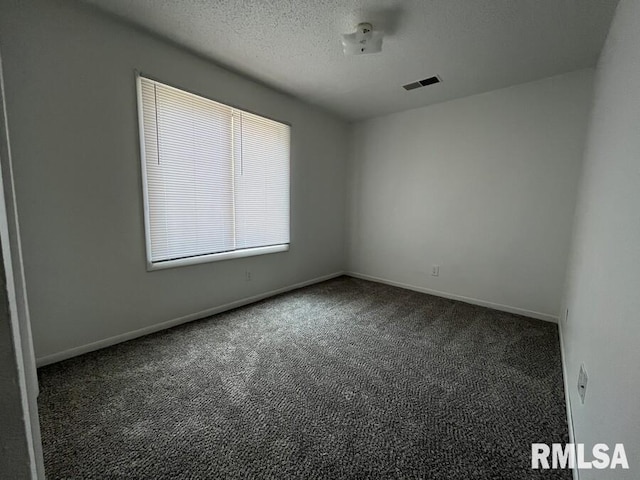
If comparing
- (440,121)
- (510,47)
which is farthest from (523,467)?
(440,121)

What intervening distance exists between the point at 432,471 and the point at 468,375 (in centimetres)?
88

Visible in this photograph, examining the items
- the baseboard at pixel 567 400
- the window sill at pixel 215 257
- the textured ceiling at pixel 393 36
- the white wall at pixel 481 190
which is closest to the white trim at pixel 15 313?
the window sill at pixel 215 257

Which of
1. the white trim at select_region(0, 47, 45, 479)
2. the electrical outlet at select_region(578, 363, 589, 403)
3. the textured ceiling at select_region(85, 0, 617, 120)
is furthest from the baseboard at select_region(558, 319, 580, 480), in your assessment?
the textured ceiling at select_region(85, 0, 617, 120)

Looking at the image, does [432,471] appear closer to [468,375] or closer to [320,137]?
[468,375]

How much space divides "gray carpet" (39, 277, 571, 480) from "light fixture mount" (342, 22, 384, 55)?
2371 mm

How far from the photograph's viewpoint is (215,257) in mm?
2785

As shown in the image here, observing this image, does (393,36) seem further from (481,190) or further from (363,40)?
(481,190)

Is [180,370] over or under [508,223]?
under

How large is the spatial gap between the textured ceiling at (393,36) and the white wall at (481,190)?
1.15ft

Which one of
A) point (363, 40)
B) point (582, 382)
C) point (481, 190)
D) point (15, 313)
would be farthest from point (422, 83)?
point (15, 313)

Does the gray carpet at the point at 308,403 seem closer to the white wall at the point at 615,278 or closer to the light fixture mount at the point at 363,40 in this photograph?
the white wall at the point at 615,278

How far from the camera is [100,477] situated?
113cm

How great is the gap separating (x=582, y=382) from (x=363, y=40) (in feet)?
8.12

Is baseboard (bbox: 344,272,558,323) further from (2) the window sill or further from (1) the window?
(1) the window
